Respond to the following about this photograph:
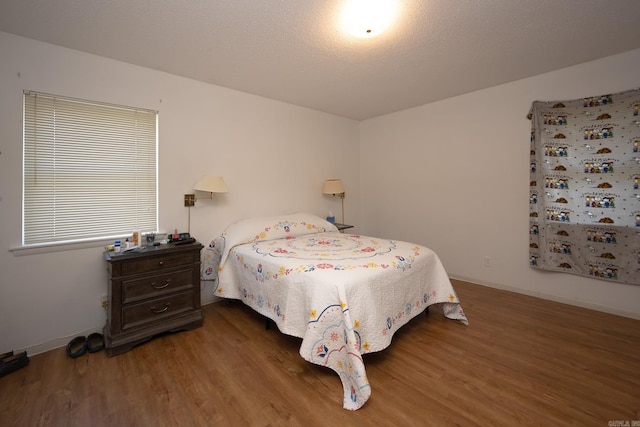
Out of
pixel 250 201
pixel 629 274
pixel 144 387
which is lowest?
pixel 144 387

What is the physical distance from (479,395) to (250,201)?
2752 millimetres

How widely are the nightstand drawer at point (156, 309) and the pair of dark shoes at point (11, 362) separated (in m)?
0.61

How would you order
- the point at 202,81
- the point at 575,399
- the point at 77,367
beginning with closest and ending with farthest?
the point at 575,399, the point at 77,367, the point at 202,81

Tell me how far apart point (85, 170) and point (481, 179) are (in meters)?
4.12

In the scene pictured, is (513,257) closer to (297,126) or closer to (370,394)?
(370,394)

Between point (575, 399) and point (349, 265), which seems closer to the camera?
point (575, 399)

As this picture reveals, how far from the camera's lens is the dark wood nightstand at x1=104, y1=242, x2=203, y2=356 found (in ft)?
6.72

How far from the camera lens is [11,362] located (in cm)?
184

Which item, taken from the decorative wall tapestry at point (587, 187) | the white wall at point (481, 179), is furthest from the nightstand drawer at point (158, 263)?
the decorative wall tapestry at point (587, 187)

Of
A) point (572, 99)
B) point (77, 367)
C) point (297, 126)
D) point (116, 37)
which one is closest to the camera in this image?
point (77, 367)

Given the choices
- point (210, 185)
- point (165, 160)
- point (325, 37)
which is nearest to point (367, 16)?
point (325, 37)

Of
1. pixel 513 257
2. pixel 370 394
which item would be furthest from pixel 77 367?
pixel 513 257

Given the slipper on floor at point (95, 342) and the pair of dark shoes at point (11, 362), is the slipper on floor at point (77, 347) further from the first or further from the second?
the pair of dark shoes at point (11, 362)

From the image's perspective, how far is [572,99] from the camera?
8.84 ft
